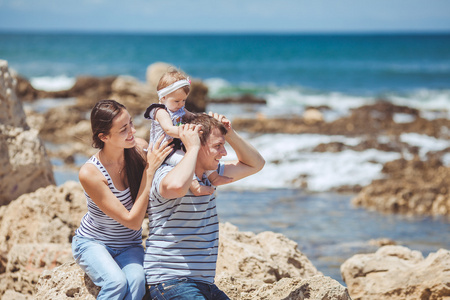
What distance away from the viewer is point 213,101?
2642 cm

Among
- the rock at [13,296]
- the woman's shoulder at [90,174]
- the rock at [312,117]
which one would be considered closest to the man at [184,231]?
the woman's shoulder at [90,174]

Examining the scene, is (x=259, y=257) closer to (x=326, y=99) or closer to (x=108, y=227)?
(x=108, y=227)

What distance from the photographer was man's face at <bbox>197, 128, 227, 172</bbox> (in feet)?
11.3

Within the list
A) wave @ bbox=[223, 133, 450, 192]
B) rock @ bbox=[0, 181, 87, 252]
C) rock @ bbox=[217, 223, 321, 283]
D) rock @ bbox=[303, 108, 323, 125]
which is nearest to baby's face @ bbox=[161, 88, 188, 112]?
rock @ bbox=[217, 223, 321, 283]

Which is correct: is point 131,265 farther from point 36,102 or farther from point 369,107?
point 36,102

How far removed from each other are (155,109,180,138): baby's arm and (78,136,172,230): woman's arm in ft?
0.44

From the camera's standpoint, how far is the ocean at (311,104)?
9.02 metres

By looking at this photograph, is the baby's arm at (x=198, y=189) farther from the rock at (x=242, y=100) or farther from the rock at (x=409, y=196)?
the rock at (x=242, y=100)

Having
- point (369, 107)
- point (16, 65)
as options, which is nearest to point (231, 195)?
point (369, 107)

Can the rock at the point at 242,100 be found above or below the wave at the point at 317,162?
above

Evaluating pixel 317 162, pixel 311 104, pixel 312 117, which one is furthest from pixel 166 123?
pixel 311 104

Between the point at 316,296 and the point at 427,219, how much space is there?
22.9 feet

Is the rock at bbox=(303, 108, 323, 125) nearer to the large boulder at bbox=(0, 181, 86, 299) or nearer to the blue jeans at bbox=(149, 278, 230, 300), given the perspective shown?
the large boulder at bbox=(0, 181, 86, 299)

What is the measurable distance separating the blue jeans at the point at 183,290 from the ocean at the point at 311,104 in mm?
3797
